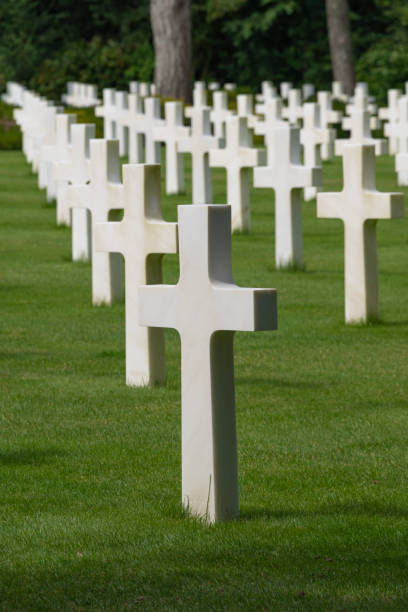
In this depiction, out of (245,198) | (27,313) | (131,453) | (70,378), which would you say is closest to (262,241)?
(245,198)

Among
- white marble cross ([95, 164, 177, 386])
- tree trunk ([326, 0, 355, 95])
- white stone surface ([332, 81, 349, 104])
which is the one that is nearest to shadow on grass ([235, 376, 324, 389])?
white marble cross ([95, 164, 177, 386])

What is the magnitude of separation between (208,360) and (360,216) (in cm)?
454

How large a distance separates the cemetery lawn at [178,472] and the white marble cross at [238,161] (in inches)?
158

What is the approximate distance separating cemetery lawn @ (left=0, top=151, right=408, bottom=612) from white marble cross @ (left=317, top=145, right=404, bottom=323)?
20cm

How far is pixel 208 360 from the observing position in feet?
15.5

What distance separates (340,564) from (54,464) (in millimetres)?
1663

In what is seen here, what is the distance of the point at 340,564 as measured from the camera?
14.4ft

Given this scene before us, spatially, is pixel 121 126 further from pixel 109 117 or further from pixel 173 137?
pixel 173 137

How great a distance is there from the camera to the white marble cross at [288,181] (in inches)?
452

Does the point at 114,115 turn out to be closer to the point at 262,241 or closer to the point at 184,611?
the point at 262,241

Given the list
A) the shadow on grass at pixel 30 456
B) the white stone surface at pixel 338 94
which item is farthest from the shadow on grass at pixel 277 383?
the white stone surface at pixel 338 94

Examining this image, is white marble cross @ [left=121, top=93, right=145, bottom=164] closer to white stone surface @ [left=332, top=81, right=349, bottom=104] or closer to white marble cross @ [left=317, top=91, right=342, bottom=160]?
white marble cross @ [left=317, top=91, right=342, bottom=160]

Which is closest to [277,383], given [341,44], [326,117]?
[326,117]

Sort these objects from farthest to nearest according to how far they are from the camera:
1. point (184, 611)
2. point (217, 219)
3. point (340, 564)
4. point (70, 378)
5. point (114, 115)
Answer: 1. point (114, 115)
2. point (70, 378)
3. point (217, 219)
4. point (340, 564)
5. point (184, 611)
